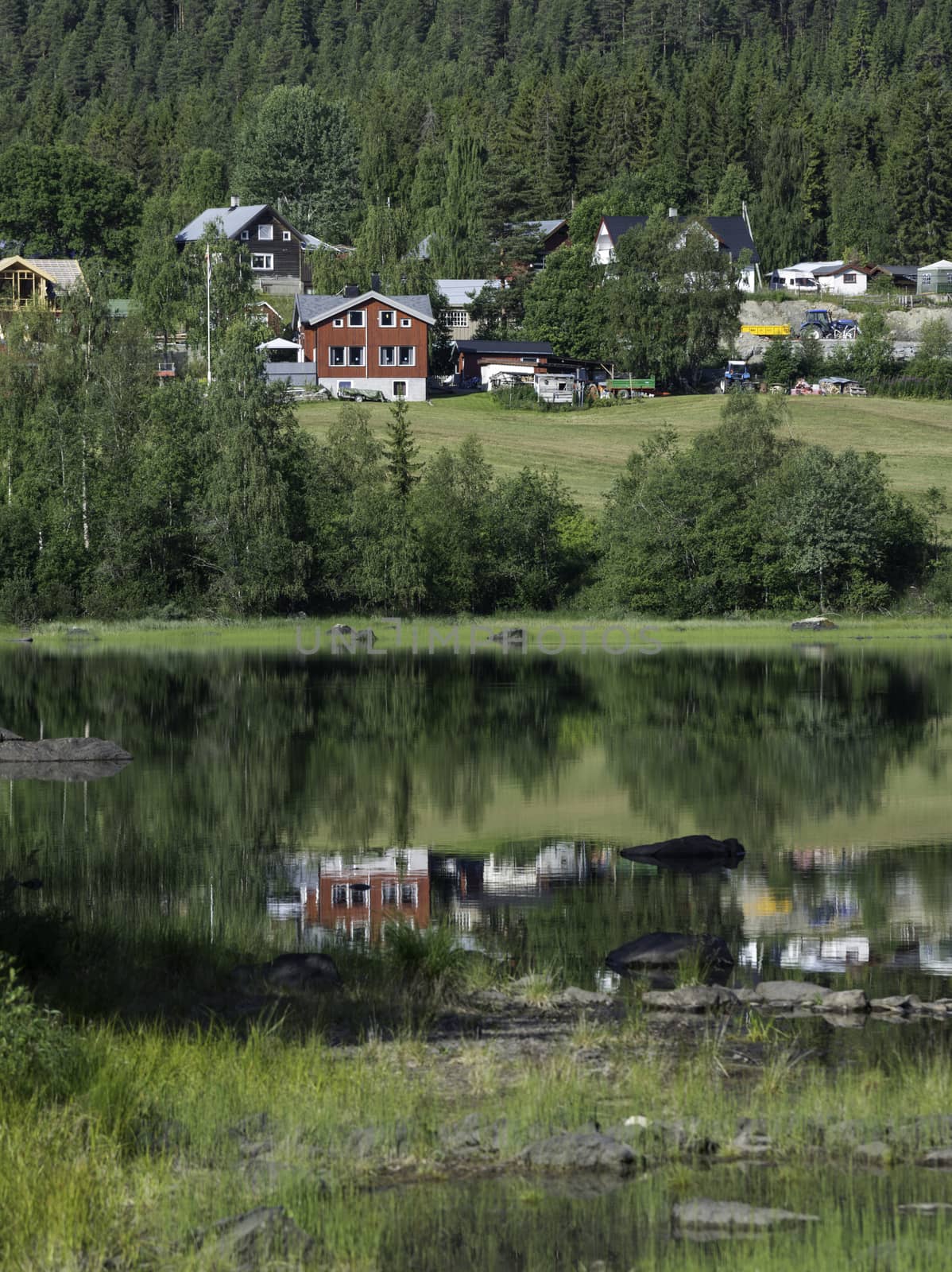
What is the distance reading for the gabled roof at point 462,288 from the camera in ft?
458

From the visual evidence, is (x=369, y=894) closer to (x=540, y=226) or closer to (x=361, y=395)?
(x=361, y=395)

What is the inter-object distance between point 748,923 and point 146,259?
4714 inches

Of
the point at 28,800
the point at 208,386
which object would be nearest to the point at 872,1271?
the point at 28,800

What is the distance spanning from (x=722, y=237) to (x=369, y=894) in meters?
144

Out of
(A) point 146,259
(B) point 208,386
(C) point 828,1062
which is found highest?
(A) point 146,259

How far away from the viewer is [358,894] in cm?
2248

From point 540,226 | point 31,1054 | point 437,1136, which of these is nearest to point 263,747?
point 31,1054

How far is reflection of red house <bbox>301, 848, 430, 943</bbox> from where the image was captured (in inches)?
805

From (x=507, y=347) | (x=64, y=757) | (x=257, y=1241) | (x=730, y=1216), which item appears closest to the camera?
(x=257, y=1241)

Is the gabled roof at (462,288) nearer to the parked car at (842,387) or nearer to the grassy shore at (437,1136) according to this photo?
the parked car at (842,387)

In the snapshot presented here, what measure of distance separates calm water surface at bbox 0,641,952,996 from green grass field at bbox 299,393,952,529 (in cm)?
3835

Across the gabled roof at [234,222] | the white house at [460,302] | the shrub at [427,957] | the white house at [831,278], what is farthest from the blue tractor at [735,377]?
the shrub at [427,957]

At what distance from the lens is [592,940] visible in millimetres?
19375

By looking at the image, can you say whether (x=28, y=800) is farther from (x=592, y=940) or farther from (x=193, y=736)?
(x=592, y=940)
